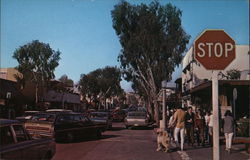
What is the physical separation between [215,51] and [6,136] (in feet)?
13.9

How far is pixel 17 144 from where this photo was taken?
721 centimetres

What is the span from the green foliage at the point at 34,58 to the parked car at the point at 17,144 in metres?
41.1

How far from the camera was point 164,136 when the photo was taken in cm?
1398

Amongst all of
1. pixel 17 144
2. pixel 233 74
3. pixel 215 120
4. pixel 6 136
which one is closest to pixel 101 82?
pixel 233 74

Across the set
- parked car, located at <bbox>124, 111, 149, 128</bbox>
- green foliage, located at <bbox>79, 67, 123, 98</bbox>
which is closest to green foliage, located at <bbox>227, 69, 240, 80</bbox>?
parked car, located at <bbox>124, 111, 149, 128</bbox>

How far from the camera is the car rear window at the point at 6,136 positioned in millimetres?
6902

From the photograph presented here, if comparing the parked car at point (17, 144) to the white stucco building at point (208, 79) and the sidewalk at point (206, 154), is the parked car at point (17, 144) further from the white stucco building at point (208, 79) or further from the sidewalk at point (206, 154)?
the white stucco building at point (208, 79)

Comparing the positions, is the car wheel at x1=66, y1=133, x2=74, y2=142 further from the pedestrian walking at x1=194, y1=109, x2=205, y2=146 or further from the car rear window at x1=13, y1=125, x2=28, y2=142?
the car rear window at x1=13, y1=125, x2=28, y2=142

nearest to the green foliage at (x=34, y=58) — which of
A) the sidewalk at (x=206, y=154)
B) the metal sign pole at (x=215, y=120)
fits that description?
the sidewalk at (x=206, y=154)

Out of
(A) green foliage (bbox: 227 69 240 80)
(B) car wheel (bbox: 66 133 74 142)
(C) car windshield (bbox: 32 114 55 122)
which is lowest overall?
(B) car wheel (bbox: 66 133 74 142)

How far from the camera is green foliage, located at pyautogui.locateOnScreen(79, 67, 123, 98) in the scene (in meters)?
79.9

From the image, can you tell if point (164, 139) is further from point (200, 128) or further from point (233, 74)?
point (233, 74)

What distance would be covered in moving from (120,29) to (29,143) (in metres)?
32.8

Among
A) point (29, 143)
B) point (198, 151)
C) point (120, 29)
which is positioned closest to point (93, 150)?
point (198, 151)
